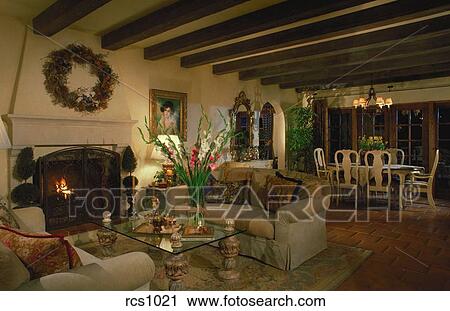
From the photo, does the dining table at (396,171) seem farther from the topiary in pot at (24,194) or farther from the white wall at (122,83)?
the topiary in pot at (24,194)

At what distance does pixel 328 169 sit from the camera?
212 inches

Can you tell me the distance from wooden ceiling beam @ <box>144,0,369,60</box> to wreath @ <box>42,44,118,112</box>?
73 centimetres

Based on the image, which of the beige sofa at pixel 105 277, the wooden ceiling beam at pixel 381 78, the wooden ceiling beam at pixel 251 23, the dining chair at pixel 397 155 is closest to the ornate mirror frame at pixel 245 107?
the wooden ceiling beam at pixel 381 78

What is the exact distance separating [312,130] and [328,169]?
1.76 m

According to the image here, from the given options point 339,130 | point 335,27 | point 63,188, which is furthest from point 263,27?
point 339,130

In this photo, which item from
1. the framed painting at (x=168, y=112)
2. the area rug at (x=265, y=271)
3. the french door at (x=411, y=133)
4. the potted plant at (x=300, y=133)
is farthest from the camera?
the potted plant at (x=300, y=133)

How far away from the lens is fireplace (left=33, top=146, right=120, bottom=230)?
144 inches

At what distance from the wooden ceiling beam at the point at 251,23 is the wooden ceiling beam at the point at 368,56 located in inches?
56.9

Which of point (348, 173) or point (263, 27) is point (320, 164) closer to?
point (348, 173)

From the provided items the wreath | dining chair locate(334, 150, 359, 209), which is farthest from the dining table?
the wreath

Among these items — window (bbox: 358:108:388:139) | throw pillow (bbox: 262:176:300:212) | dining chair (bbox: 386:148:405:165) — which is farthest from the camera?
window (bbox: 358:108:388:139)

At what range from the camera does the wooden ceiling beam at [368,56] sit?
371 cm

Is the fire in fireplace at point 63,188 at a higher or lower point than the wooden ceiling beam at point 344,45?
lower

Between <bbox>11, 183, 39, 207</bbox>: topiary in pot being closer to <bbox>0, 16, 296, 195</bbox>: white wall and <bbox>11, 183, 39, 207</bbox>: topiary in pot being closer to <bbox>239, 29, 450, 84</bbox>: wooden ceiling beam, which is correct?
<bbox>0, 16, 296, 195</bbox>: white wall
